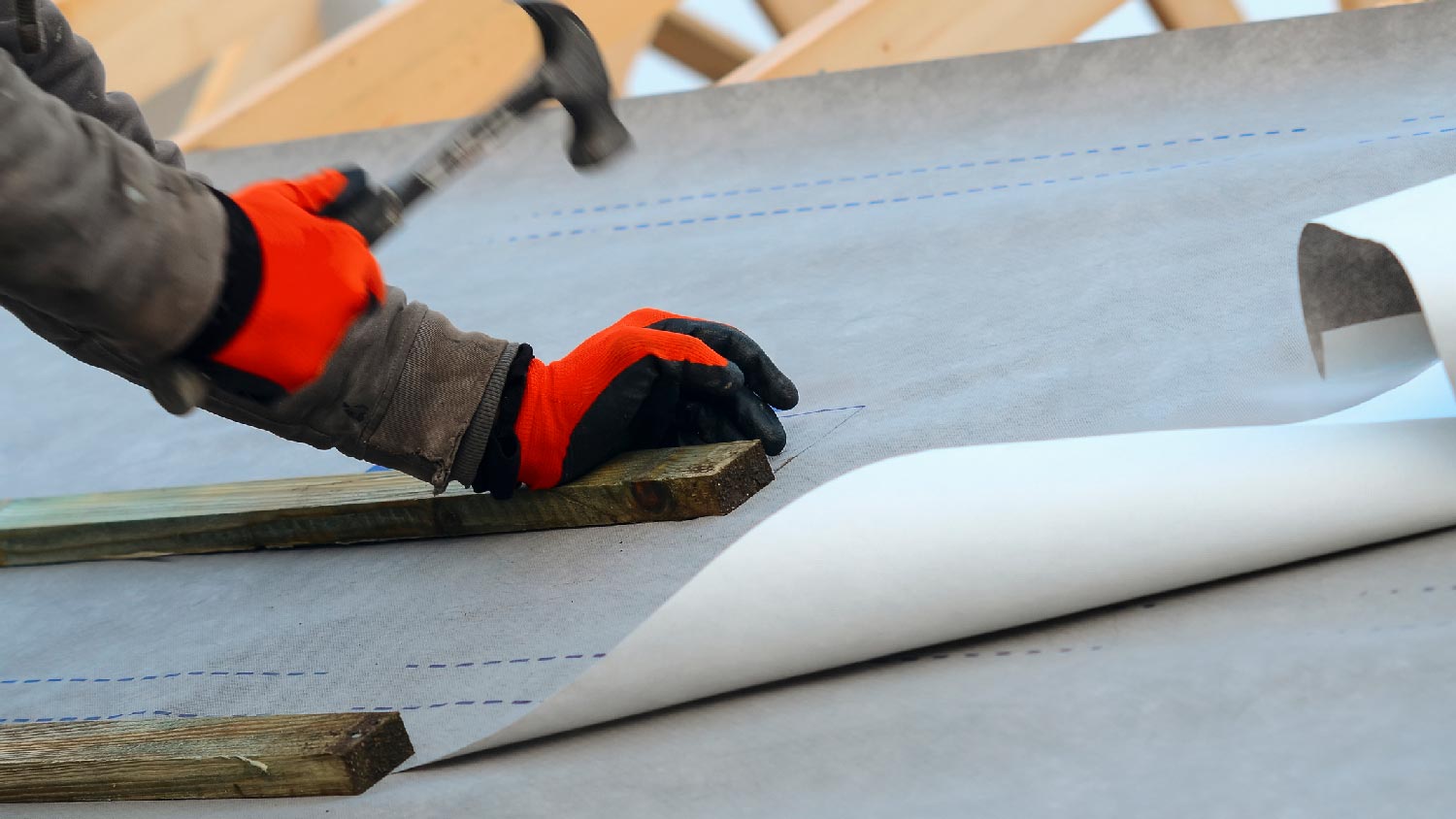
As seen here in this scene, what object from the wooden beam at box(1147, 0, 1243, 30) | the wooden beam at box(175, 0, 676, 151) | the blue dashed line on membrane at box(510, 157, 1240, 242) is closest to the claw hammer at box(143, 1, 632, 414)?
the blue dashed line on membrane at box(510, 157, 1240, 242)

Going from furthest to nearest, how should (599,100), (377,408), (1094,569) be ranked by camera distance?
(599,100) → (377,408) → (1094,569)

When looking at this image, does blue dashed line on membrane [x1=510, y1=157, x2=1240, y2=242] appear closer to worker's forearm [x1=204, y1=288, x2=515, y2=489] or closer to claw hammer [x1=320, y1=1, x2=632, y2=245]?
claw hammer [x1=320, y1=1, x2=632, y2=245]

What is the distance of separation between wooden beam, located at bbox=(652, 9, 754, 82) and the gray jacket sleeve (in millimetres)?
2937

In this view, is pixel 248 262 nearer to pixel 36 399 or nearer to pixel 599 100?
pixel 599 100

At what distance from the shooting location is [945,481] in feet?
3.24

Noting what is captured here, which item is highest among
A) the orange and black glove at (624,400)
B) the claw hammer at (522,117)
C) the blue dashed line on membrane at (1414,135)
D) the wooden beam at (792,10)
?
the claw hammer at (522,117)

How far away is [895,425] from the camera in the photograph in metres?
1.39

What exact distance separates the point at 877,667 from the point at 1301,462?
1.04ft

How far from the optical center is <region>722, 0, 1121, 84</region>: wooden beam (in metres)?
2.63

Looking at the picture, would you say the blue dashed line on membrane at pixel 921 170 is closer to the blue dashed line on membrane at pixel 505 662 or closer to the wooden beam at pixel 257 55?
the blue dashed line on membrane at pixel 505 662

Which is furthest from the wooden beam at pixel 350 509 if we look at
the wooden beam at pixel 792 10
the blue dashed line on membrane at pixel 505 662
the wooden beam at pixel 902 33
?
the wooden beam at pixel 792 10

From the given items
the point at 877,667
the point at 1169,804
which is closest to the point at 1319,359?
the point at 877,667

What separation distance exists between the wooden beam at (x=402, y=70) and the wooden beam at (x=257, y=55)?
0.47 m

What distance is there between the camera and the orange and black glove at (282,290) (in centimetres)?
111
